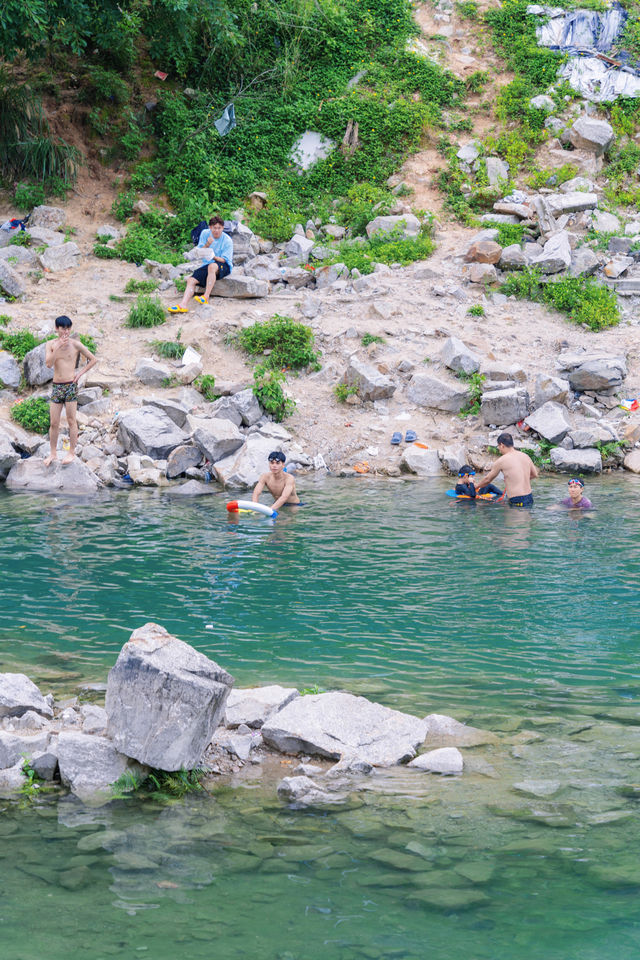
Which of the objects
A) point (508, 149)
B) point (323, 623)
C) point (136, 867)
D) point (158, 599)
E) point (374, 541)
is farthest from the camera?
point (508, 149)

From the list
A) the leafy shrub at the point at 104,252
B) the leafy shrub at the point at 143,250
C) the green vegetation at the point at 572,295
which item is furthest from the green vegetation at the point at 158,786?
the leafy shrub at the point at 104,252

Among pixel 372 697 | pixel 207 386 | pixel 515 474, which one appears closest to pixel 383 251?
pixel 207 386

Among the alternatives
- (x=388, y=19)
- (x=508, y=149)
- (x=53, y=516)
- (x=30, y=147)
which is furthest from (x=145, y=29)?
(x=53, y=516)

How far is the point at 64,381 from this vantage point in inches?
474

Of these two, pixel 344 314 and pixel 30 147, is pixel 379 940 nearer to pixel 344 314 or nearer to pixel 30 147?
pixel 344 314

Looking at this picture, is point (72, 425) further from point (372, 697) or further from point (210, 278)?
point (372, 697)

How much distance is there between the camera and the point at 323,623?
6941 millimetres

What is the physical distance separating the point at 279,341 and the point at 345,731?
10879 mm

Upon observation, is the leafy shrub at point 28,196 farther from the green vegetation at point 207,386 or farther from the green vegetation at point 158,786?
the green vegetation at point 158,786

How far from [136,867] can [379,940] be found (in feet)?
3.71

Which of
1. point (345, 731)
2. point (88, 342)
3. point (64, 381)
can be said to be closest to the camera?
point (345, 731)

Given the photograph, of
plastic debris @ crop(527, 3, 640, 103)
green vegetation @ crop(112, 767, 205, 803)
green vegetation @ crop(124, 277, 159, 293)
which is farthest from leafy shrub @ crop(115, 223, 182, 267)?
green vegetation @ crop(112, 767, 205, 803)

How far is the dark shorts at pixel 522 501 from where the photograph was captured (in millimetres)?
11148

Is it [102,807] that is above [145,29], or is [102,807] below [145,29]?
below
